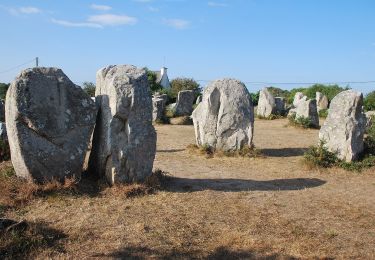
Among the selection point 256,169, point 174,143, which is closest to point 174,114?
point 174,143

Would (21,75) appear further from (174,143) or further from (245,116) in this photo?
(174,143)

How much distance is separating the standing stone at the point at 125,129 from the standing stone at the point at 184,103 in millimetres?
16460

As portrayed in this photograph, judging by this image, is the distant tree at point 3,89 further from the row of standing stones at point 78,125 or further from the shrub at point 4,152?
the row of standing stones at point 78,125

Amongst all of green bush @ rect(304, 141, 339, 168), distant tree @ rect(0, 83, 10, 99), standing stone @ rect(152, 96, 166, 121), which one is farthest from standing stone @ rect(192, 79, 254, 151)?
distant tree @ rect(0, 83, 10, 99)

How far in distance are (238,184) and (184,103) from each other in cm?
1607

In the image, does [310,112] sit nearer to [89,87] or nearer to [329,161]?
[329,161]

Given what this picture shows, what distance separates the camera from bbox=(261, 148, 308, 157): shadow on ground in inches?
539

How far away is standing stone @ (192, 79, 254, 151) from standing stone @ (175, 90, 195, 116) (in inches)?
457

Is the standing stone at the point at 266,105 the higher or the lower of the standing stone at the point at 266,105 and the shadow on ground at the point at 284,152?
the higher

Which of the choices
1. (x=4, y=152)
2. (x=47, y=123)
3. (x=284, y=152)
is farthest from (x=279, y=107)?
(x=47, y=123)

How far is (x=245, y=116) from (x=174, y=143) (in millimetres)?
3417

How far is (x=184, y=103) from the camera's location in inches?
1001

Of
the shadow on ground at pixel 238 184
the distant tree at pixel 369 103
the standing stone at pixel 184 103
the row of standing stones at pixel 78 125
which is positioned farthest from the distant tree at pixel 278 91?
the row of standing stones at pixel 78 125

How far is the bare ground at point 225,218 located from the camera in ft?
19.4
